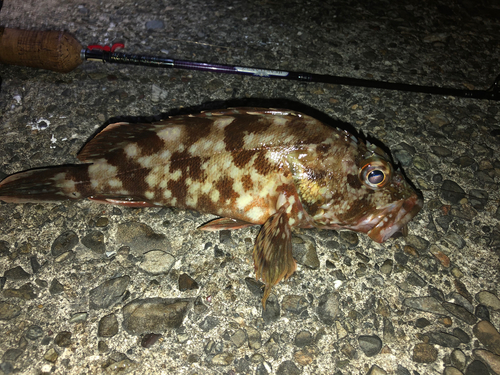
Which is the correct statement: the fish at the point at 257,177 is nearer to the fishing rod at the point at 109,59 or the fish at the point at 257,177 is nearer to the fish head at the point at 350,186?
the fish head at the point at 350,186

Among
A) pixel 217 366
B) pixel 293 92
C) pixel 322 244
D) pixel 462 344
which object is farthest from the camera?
pixel 293 92

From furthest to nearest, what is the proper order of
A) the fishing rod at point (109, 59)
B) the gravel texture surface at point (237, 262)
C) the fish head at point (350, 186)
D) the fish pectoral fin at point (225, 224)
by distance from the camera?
the fishing rod at point (109, 59), the fish pectoral fin at point (225, 224), the fish head at point (350, 186), the gravel texture surface at point (237, 262)

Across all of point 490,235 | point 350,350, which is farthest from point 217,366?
point 490,235

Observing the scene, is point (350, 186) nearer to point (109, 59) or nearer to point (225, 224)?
point (225, 224)

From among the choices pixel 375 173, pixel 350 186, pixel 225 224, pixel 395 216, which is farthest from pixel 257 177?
pixel 395 216

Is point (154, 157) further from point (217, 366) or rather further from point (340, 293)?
point (340, 293)

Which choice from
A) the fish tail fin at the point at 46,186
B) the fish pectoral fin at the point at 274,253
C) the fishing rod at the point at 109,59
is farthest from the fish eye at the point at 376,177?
the fish tail fin at the point at 46,186

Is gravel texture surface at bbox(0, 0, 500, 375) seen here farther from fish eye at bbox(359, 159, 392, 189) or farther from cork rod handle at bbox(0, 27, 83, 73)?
fish eye at bbox(359, 159, 392, 189)
